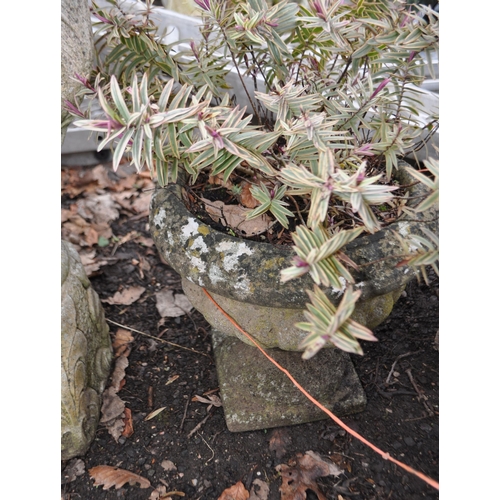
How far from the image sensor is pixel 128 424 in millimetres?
1612

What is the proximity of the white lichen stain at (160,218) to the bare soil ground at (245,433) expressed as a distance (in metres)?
0.71

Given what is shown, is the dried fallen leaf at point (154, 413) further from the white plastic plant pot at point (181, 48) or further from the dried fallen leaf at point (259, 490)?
the white plastic plant pot at point (181, 48)

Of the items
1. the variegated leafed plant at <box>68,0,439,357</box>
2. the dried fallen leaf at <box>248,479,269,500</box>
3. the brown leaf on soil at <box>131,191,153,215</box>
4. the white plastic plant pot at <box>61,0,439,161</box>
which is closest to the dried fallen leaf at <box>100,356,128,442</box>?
the dried fallen leaf at <box>248,479,269,500</box>

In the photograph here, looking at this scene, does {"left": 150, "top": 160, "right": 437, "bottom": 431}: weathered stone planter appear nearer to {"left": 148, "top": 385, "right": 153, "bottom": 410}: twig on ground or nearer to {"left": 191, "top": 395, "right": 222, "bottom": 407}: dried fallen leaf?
{"left": 191, "top": 395, "right": 222, "bottom": 407}: dried fallen leaf

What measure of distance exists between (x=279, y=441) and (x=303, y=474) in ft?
0.43

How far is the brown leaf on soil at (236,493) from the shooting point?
1402 mm

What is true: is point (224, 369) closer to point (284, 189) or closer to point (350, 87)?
point (284, 189)

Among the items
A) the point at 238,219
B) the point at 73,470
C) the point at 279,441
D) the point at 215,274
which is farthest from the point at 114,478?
the point at 238,219

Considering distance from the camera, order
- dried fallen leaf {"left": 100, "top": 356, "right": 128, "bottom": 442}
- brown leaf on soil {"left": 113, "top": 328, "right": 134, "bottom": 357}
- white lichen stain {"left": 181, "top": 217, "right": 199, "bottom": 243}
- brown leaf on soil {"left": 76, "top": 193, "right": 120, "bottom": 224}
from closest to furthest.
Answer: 1. white lichen stain {"left": 181, "top": 217, "right": 199, "bottom": 243}
2. dried fallen leaf {"left": 100, "top": 356, "right": 128, "bottom": 442}
3. brown leaf on soil {"left": 113, "top": 328, "right": 134, "bottom": 357}
4. brown leaf on soil {"left": 76, "top": 193, "right": 120, "bottom": 224}

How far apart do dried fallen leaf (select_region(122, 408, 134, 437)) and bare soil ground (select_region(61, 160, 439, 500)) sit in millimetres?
14

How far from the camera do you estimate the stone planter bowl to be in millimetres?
1132

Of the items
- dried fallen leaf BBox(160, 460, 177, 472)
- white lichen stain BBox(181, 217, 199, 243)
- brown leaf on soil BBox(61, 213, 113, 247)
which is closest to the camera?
white lichen stain BBox(181, 217, 199, 243)

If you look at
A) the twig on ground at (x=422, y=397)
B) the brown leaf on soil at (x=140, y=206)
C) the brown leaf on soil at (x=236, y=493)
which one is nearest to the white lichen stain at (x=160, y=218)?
the brown leaf on soil at (x=236, y=493)

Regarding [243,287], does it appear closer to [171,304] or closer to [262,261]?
[262,261]
